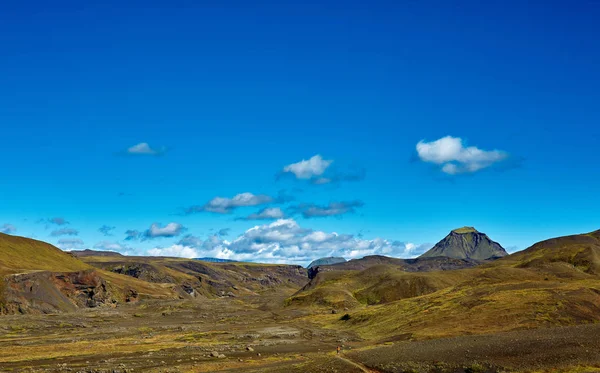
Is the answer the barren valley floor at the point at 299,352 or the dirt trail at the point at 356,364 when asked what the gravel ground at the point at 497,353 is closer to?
the barren valley floor at the point at 299,352

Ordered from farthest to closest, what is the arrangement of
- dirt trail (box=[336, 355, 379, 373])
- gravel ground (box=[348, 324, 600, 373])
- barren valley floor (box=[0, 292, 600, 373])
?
1. dirt trail (box=[336, 355, 379, 373])
2. barren valley floor (box=[0, 292, 600, 373])
3. gravel ground (box=[348, 324, 600, 373])

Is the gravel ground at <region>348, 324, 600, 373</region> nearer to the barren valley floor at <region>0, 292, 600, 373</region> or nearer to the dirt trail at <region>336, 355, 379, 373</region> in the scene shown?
the barren valley floor at <region>0, 292, 600, 373</region>

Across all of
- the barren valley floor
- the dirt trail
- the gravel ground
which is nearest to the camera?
the gravel ground

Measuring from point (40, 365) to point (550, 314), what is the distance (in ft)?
327

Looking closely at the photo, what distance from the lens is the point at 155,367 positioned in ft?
265

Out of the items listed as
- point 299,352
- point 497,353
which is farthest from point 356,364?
point 497,353

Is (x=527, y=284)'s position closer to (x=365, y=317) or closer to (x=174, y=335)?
(x=365, y=317)

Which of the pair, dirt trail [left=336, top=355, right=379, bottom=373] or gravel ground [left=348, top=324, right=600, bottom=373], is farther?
dirt trail [left=336, top=355, right=379, bottom=373]

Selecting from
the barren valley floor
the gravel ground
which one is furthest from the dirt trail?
the gravel ground

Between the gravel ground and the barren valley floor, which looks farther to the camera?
the barren valley floor

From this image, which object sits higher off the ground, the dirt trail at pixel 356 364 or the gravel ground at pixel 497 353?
the gravel ground at pixel 497 353

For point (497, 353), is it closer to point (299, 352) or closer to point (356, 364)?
point (356, 364)

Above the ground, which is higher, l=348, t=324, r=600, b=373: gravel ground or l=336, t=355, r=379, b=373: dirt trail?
l=348, t=324, r=600, b=373: gravel ground

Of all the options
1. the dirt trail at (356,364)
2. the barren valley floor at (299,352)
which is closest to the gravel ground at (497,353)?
the barren valley floor at (299,352)
